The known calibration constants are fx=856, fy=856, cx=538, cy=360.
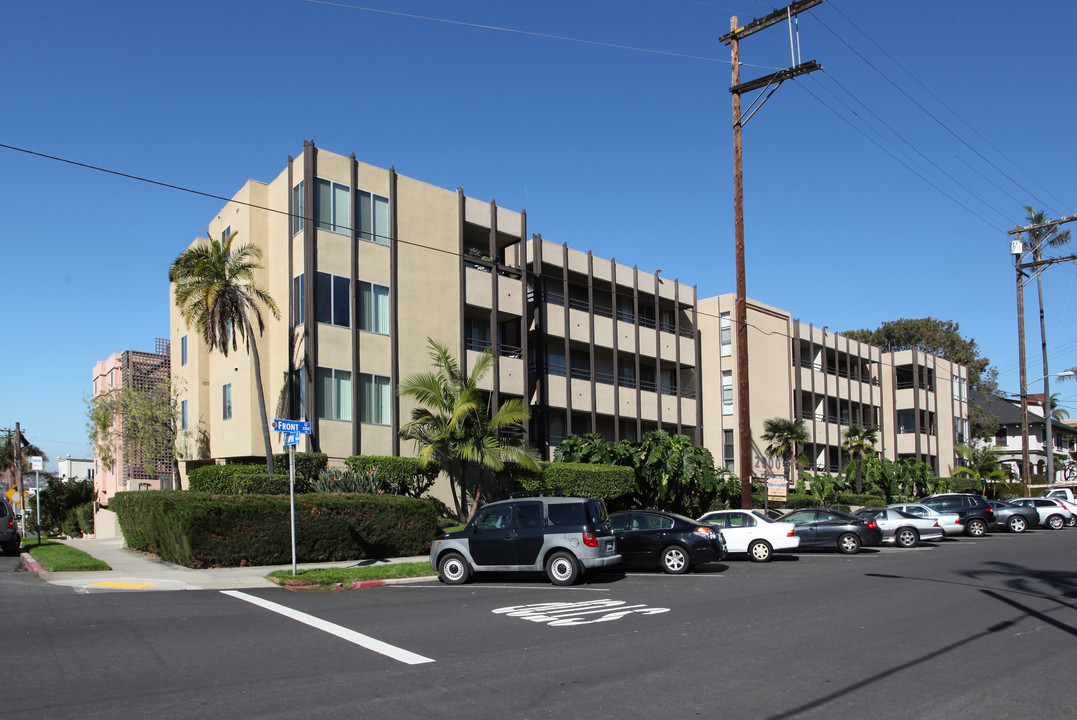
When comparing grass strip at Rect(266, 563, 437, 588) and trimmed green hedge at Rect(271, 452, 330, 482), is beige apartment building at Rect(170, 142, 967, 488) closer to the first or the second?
trimmed green hedge at Rect(271, 452, 330, 482)

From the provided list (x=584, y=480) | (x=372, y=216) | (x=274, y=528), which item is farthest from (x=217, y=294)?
(x=584, y=480)

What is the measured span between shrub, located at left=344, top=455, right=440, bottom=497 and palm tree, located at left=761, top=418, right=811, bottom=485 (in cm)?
2163

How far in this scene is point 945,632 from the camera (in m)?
10.7

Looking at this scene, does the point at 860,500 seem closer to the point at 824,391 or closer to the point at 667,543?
the point at 824,391

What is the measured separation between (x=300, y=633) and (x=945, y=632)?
26.6ft

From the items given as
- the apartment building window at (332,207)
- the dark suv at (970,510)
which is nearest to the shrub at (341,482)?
the apartment building window at (332,207)

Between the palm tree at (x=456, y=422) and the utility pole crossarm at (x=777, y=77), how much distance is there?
10.9 meters

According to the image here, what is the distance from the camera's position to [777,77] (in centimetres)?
2384

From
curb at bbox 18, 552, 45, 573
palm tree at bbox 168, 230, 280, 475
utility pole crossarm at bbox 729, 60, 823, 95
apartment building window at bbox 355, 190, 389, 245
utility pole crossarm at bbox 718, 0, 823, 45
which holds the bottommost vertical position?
curb at bbox 18, 552, 45, 573

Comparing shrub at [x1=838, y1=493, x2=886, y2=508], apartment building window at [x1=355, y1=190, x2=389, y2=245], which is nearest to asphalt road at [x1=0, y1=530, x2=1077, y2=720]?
apartment building window at [x1=355, y1=190, x2=389, y2=245]

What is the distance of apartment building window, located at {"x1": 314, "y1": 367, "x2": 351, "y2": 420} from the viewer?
84.4 feet

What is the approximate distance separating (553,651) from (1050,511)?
34.0 m

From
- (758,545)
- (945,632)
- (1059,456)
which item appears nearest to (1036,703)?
(945,632)

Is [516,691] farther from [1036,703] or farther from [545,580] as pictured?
[545,580]
